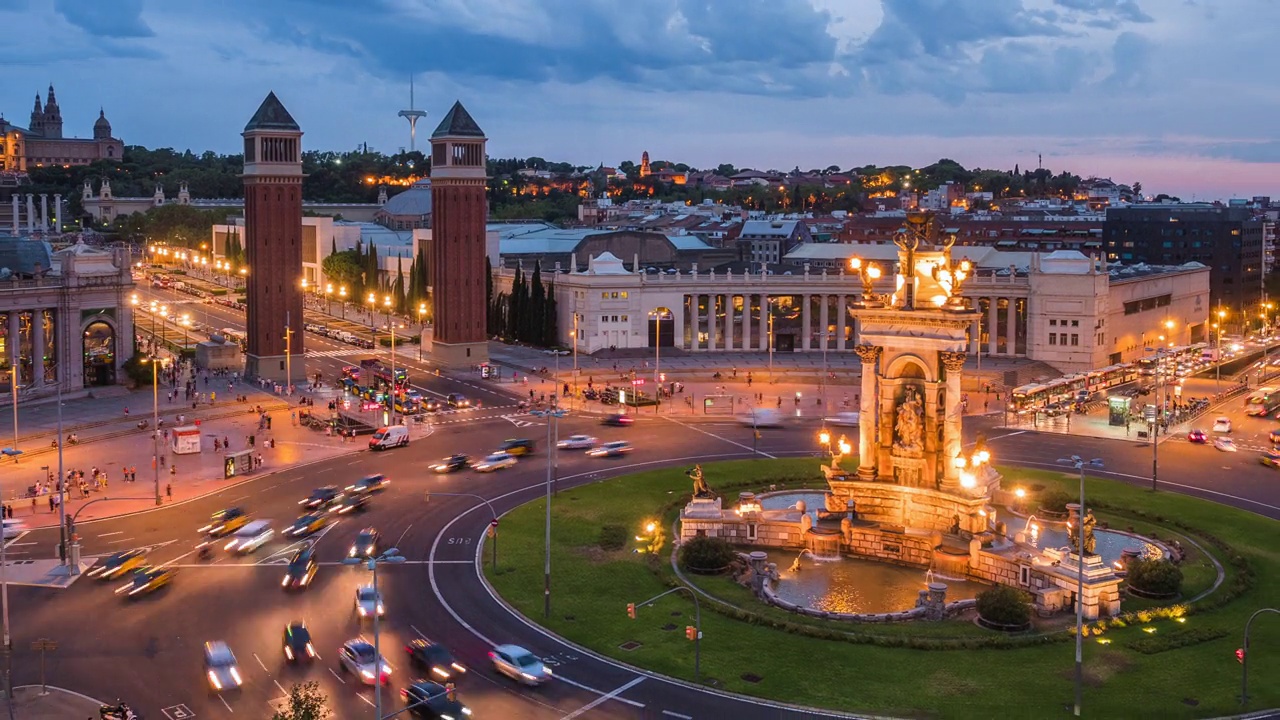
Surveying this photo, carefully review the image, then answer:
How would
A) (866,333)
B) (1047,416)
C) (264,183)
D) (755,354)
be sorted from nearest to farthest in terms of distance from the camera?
(866,333) < (1047,416) < (264,183) < (755,354)

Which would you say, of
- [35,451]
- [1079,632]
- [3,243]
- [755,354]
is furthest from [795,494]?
[3,243]

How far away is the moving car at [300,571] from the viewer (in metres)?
56.1

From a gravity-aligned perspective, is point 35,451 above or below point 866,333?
below

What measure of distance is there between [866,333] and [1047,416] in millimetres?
47181

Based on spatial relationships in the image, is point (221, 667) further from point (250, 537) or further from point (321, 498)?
point (321, 498)

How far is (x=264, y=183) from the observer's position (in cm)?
12438

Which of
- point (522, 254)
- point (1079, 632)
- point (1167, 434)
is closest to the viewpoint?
point (1079, 632)

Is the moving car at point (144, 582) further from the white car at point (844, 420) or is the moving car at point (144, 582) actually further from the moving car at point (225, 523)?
the white car at point (844, 420)

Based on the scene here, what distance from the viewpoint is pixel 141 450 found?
88688mm

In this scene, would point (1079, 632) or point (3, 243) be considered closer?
point (1079, 632)

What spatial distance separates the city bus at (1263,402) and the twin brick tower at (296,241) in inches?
3035

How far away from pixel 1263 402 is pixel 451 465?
7592 cm

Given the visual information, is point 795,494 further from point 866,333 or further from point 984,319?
point 984,319

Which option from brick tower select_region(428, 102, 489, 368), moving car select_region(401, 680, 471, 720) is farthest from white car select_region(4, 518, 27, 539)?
brick tower select_region(428, 102, 489, 368)
